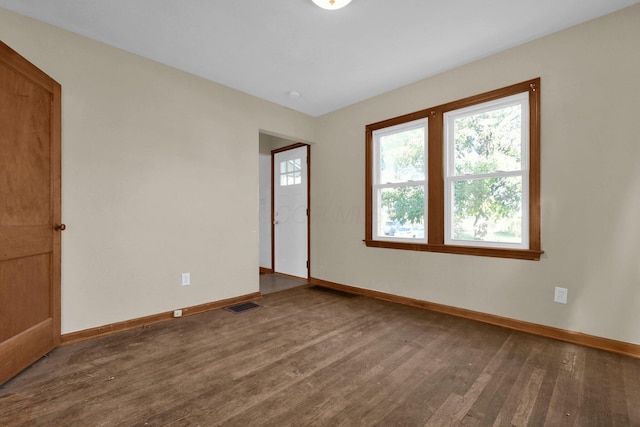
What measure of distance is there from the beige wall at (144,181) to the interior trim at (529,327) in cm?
191

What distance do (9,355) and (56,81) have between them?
202 centimetres

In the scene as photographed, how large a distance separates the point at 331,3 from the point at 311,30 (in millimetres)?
371

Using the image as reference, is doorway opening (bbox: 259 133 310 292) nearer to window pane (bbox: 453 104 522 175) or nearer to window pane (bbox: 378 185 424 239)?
window pane (bbox: 378 185 424 239)

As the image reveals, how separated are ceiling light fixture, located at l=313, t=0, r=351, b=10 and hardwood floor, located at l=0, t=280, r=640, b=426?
102 inches

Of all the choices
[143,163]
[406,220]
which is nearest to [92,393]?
[143,163]

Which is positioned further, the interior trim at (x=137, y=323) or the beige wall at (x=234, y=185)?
the interior trim at (x=137, y=323)

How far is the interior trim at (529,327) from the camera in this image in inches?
84.5

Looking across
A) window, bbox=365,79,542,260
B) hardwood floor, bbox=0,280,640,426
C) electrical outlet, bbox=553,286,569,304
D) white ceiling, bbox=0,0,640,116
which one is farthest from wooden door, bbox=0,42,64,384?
electrical outlet, bbox=553,286,569,304

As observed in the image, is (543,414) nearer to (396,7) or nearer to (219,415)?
(219,415)

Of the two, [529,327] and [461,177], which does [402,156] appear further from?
[529,327]

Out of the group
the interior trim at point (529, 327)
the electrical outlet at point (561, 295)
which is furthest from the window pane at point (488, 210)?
the interior trim at point (529, 327)

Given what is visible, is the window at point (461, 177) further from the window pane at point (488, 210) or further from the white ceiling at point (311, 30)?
the white ceiling at point (311, 30)

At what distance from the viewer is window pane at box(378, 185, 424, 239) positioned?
3.33 metres

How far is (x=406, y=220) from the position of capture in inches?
135
